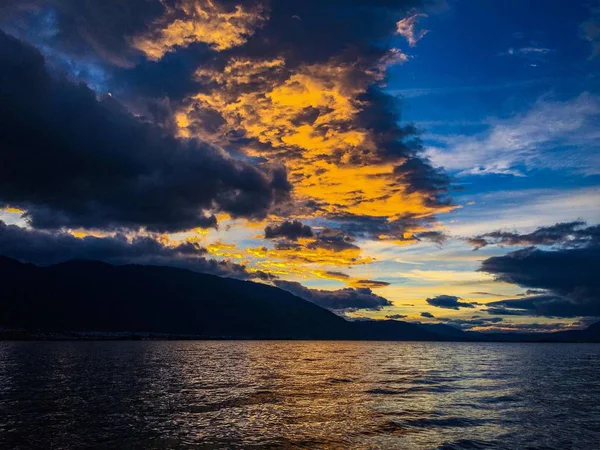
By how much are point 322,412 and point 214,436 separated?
16.6 metres

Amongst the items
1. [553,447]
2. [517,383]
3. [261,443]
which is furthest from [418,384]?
[261,443]

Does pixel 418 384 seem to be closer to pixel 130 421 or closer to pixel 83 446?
pixel 130 421

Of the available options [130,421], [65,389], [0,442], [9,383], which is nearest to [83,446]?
[0,442]

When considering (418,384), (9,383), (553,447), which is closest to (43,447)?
(553,447)

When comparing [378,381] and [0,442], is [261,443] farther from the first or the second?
[378,381]

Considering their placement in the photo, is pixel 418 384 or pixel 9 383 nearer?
pixel 9 383

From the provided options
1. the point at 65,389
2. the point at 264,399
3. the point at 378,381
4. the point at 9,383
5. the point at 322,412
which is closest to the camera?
the point at 322,412

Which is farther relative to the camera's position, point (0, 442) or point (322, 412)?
point (322, 412)

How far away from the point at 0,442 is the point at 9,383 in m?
46.0

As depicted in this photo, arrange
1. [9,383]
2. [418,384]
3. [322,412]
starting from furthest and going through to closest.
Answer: [418,384]
[9,383]
[322,412]

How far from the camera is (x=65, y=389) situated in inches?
2625

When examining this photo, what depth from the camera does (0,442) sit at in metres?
34.7

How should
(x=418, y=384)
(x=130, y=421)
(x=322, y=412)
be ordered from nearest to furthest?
(x=130, y=421)
(x=322, y=412)
(x=418, y=384)

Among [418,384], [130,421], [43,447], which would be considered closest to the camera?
[43,447]
